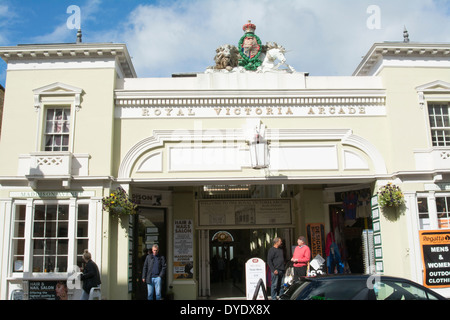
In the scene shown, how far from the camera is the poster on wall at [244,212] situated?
1719 cm

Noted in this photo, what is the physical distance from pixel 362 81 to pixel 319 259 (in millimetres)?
5739

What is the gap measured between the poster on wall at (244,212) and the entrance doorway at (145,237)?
1557 mm

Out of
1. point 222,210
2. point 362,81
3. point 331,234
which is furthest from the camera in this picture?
point 222,210

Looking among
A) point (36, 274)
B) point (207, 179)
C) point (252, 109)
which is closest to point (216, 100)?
point (252, 109)

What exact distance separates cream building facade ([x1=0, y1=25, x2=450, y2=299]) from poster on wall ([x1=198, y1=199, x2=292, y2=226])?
339cm

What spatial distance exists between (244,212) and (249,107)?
4755 mm

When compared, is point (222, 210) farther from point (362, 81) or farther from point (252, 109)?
point (362, 81)

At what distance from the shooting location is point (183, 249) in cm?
1628

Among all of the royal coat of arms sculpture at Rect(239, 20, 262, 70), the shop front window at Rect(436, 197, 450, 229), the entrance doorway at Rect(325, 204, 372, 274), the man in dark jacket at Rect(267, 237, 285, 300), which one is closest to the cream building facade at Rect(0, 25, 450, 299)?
the shop front window at Rect(436, 197, 450, 229)

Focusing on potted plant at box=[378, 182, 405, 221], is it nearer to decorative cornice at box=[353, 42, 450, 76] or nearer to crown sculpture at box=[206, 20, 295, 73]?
decorative cornice at box=[353, 42, 450, 76]

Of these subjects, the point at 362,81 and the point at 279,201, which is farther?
the point at 279,201

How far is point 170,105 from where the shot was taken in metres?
14.1

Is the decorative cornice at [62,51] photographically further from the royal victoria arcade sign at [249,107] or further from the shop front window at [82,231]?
the shop front window at [82,231]

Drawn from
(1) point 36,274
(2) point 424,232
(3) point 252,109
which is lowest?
(1) point 36,274
